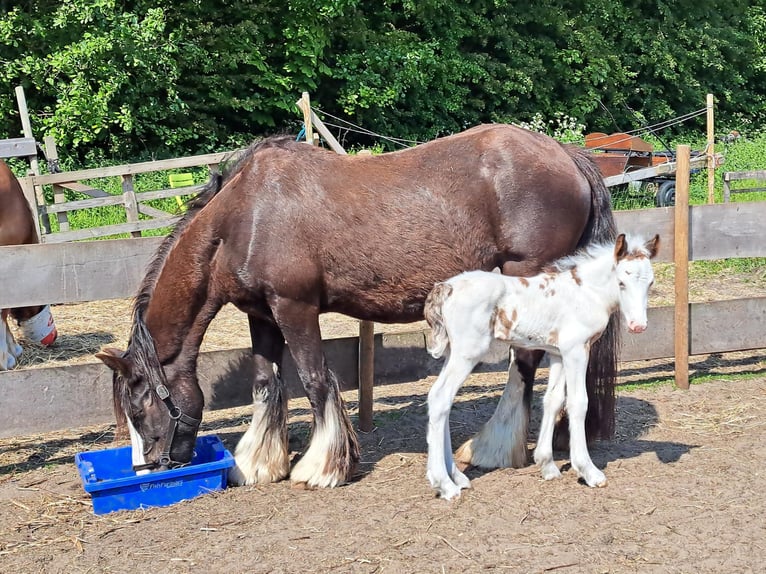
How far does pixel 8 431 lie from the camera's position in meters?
4.82

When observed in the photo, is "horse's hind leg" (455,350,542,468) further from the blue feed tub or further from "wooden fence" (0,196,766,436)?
the blue feed tub

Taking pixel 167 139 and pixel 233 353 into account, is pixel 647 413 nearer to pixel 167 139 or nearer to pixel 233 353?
pixel 233 353

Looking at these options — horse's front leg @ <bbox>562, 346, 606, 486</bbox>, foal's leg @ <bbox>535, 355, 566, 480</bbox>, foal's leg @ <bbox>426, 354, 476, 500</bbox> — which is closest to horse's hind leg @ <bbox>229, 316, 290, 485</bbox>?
foal's leg @ <bbox>426, 354, 476, 500</bbox>

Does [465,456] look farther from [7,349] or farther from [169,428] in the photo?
[7,349]

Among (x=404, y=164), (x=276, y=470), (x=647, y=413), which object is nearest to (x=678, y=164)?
(x=647, y=413)

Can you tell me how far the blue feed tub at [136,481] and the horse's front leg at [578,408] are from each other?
1803 mm

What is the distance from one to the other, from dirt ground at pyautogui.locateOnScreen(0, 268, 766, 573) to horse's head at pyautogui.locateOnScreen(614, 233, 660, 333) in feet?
2.96

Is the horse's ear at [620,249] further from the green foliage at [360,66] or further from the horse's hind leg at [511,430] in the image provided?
the green foliage at [360,66]

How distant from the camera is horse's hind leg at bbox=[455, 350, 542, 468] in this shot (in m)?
4.72

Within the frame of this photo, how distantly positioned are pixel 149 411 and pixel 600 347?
8.31ft

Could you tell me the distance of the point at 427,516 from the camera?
13.2 ft

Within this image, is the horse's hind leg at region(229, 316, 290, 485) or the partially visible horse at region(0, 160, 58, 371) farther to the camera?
the partially visible horse at region(0, 160, 58, 371)

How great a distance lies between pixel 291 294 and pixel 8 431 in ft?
6.17

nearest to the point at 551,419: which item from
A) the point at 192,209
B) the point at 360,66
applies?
the point at 192,209
